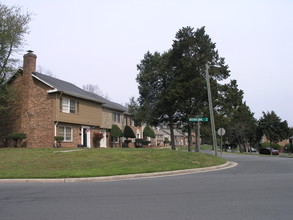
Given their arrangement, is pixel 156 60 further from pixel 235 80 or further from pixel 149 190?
pixel 149 190

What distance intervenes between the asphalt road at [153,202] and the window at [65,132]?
16.7 m

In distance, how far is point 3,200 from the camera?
7.78 metres

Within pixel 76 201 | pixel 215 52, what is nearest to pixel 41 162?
pixel 76 201

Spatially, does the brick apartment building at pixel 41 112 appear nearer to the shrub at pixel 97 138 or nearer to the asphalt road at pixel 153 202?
the shrub at pixel 97 138

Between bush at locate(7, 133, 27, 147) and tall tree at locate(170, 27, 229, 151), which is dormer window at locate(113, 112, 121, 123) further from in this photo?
bush at locate(7, 133, 27, 147)

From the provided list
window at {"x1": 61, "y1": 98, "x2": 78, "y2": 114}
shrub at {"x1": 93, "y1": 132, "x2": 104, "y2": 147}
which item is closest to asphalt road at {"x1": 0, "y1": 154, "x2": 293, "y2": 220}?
window at {"x1": 61, "y1": 98, "x2": 78, "y2": 114}

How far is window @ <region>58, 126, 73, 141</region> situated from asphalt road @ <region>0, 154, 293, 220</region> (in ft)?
54.9

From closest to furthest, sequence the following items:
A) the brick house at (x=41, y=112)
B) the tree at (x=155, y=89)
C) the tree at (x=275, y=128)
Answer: the brick house at (x=41, y=112) < the tree at (x=155, y=89) < the tree at (x=275, y=128)

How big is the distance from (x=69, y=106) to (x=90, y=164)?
547 inches

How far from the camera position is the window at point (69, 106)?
26855 millimetres

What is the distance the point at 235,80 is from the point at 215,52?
12.5 ft

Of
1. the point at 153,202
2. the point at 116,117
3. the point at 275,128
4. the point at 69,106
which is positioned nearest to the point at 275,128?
the point at 275,128

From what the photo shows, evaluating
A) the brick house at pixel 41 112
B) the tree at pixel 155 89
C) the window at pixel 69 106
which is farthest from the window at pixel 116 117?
the window at pixel 69 106

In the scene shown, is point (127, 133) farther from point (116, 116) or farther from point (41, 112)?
point (41, 112)
